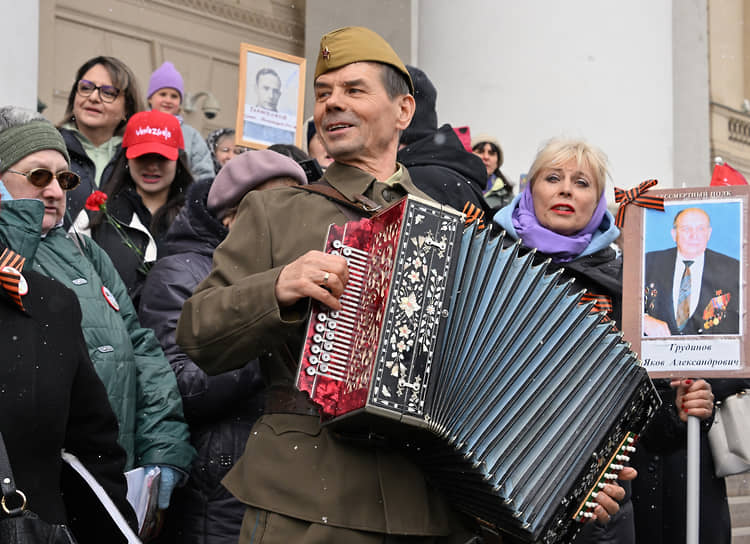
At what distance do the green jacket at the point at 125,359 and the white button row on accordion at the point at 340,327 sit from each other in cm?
143

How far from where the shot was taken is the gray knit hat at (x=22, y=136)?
3.70 m

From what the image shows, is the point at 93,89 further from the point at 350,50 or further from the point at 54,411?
the point at 54,411

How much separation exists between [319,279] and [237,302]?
25 cm

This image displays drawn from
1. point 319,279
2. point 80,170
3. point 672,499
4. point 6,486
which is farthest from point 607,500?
point 80,170

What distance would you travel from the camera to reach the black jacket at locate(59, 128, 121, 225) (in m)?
4.78

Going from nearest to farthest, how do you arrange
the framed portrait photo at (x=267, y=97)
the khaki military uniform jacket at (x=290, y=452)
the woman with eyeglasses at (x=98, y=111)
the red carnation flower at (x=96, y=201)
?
the khaki military uniform jacket at (x=290, y=452)
the red carnation flower at (x=96, y=201)
the woman with eyeglasses at (x=98, y=111)
the framed portrait photo at (x=267, y=97)

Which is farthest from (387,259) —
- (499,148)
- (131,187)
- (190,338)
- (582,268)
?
(499,148)

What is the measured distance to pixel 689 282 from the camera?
396cm

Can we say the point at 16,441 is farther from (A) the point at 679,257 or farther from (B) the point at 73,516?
(A) the point at 679,257

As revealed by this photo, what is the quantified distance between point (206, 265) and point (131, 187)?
42.1 inches

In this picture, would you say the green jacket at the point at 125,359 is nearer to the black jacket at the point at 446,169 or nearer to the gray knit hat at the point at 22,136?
the gray knit hat at the point at 22,136

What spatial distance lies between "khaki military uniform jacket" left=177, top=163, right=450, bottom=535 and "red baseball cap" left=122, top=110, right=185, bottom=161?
2.29 metres

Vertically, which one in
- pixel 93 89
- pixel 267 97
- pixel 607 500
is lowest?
pixel 607 500

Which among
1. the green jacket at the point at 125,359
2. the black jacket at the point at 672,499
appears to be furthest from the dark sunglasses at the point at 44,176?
the black jacket at the point at 672,499
